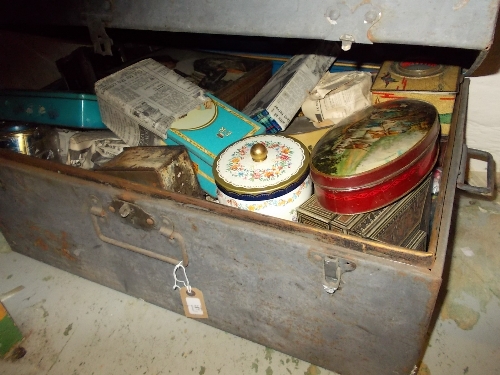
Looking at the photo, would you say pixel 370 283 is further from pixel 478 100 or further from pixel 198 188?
pixel 478 100

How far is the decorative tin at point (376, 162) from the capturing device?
75 cm

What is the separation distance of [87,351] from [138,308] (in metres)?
0.17

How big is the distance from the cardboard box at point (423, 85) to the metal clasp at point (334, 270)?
21.8 inches

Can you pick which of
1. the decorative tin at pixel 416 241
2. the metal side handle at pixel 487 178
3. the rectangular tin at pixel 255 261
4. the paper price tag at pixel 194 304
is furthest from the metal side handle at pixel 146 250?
the metal side handle at pixel 487 178

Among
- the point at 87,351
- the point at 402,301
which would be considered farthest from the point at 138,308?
the point at 402,301

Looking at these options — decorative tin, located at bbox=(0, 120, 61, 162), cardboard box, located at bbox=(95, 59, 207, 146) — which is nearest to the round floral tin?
cardboard box, located at bbox=(95, 59, 207, 146)

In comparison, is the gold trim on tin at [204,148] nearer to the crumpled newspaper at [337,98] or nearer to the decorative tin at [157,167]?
the decorative tin at [157,167]

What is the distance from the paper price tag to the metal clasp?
1.21ft

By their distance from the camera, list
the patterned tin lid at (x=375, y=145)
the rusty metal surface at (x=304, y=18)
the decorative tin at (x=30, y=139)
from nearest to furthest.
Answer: the rusty metal surface at (x=304, y=18) < the patterned tin lid at (x=375, y=145) < the decorative tin at (x=30, y=139)

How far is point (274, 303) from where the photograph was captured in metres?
0.87

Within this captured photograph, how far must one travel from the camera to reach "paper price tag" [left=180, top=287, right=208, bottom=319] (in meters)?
0.99

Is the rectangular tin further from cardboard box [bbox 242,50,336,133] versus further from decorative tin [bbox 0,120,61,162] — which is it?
cardboard box [bbox 242,50,336,133]

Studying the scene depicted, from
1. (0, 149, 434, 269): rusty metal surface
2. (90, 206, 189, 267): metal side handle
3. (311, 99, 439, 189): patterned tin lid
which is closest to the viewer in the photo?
(0, 149, 434, 269): rusty metal surface

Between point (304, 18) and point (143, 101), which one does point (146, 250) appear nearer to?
point (143, 101)
